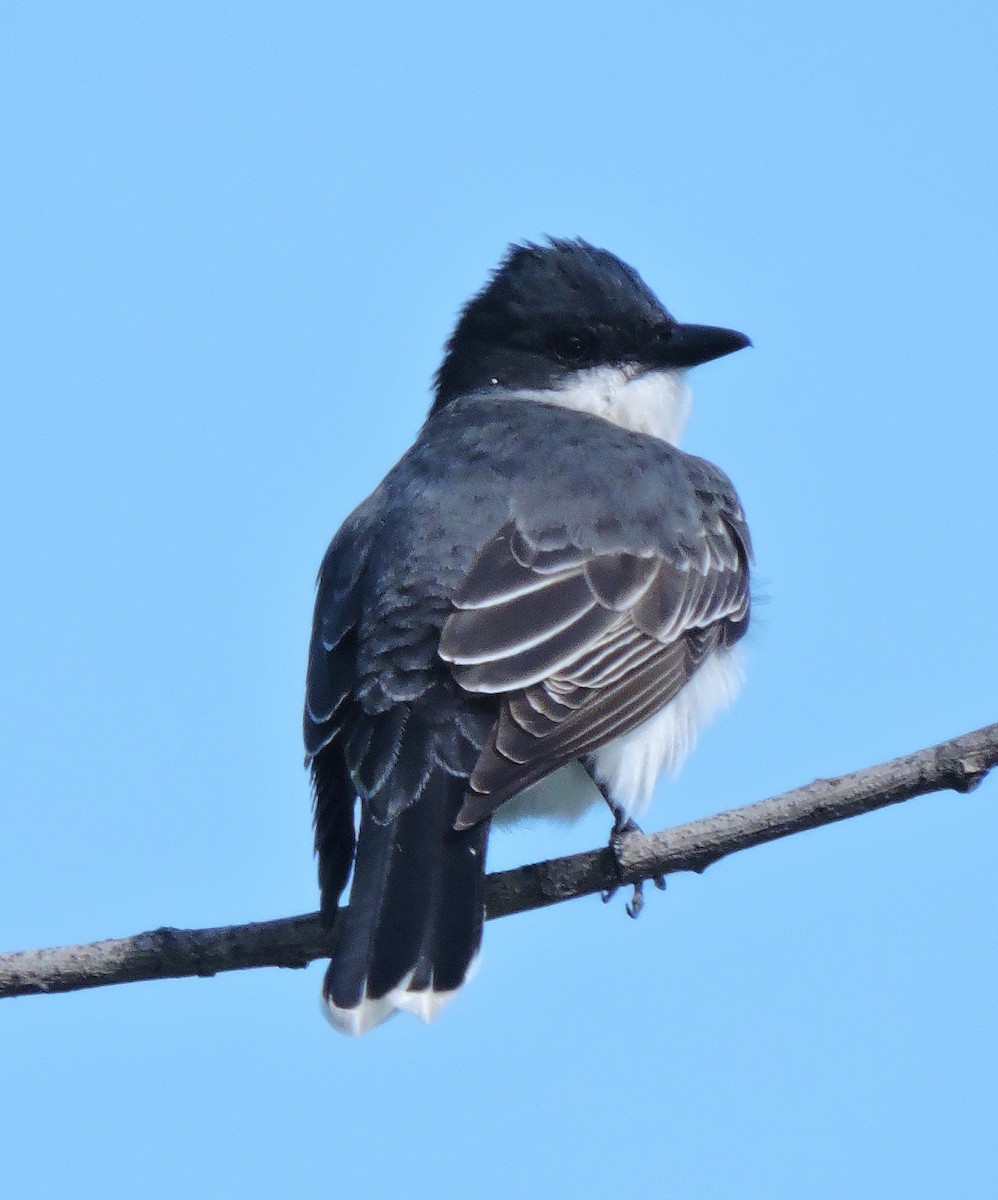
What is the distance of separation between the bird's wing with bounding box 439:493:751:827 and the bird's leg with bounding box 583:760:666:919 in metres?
0.27

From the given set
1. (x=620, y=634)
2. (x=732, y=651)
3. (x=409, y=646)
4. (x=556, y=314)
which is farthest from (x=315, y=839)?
(x=556, y=314)

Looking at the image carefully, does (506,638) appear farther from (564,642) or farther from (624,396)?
(624,396)

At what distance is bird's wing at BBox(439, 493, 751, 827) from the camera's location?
17.6ft

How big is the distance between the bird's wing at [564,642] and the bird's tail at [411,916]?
0.11m

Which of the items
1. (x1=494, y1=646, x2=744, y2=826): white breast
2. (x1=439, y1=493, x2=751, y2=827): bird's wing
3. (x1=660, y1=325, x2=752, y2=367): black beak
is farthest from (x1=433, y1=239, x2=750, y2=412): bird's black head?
(x1=494, y1=646, x2=744, y2=826): white breast

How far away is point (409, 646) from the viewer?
5.60m

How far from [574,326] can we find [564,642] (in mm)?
2323

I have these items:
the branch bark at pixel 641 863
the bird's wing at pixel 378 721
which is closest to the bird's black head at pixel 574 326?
the bird's wing at pixel 378 721

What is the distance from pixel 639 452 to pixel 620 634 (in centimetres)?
104

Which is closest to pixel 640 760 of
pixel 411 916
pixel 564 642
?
pixel 564 642

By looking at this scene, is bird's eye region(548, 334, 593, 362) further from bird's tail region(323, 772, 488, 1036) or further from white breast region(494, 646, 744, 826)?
bird's tail region(323, 772, 488, 1036)

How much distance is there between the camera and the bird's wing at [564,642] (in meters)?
5.38

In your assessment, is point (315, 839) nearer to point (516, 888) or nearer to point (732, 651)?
point (516, 888)

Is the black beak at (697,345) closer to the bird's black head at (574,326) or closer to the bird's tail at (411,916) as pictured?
the bird's black head at (574,326)
